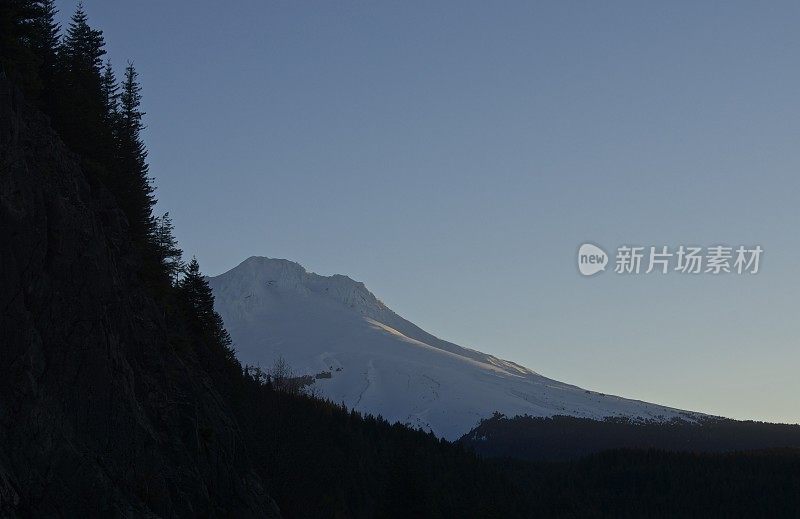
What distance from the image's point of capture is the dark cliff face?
25922 millimetres

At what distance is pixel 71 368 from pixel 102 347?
1536 millimetres

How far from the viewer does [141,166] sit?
51219 millimetres

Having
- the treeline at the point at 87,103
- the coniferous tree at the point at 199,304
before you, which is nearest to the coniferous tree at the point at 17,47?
the treeline at the point at 87,103

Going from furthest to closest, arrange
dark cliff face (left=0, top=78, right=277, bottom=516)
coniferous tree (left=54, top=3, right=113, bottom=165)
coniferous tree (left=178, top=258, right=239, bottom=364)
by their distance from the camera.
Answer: coniferous tree (left=178, top=258, right=239, bottom=364)
coniferous tree (left=54, top=3, right=113, bottom=165)
dark cliff face (left=0, top=78, right=277, bottom=516)

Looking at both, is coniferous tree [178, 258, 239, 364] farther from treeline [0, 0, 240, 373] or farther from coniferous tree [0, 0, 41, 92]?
coniferous tree [0, 0, 41, 92]

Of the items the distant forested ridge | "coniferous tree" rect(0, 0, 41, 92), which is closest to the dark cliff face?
the distant forested ridge

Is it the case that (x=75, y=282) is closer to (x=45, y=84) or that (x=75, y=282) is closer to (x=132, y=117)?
(x=45, y=84)

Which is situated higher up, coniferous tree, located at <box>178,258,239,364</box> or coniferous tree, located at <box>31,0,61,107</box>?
coniferous tree, located at <box>31,0,61,107</box>

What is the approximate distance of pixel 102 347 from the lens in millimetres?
29844

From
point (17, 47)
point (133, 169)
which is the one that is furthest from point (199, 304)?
point (17, 47)

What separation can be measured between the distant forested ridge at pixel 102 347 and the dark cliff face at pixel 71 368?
0.05 m

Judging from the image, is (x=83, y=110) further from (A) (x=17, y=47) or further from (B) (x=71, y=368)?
(B) (x=71, y=368)

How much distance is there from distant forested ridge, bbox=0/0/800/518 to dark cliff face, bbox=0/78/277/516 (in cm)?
5

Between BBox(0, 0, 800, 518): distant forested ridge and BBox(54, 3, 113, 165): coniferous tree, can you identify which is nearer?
BBox(0, 0, 800, 518): distant forested ridge
